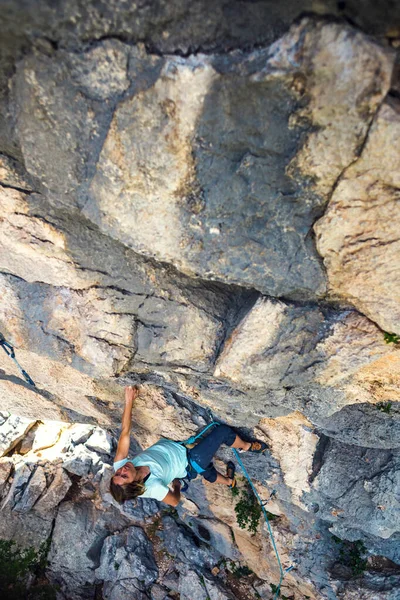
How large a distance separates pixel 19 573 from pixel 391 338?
37.9 ft

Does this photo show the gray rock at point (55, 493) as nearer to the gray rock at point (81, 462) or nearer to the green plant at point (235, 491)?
the gray rock at point (81, 462)

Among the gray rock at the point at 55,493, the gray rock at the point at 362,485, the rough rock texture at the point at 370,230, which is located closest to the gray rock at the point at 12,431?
the gray rock at the point at 55,493

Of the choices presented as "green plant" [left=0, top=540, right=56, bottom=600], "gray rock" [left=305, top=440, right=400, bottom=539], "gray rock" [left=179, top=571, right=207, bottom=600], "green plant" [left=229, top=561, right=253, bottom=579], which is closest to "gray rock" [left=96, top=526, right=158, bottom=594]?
"gray rock" [left=179, top=571, right=207, bottom=600]

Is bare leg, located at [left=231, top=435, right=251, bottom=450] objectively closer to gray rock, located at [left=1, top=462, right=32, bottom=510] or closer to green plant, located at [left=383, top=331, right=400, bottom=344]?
green plant, located at [left=383, top=331, right=400, bottom=344]

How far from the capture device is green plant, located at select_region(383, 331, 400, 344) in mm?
3234

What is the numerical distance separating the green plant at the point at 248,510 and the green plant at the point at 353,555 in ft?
5.17

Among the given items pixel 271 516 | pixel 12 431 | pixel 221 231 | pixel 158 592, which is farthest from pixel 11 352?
pixel 158 592

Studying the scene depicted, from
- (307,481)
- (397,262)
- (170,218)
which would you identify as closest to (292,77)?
(170,218)

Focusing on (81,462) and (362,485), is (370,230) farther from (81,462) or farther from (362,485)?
(81,462)

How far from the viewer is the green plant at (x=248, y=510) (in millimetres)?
7650

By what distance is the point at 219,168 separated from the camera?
2637mm

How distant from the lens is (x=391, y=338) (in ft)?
10.7

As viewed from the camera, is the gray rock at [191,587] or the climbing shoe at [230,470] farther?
the gray rock at [191,587]

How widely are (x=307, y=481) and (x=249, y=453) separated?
1010 mm
